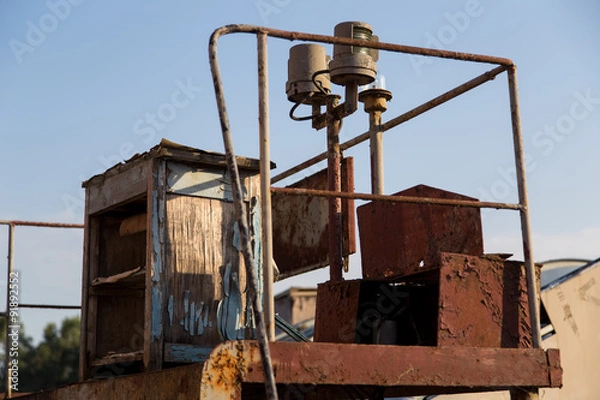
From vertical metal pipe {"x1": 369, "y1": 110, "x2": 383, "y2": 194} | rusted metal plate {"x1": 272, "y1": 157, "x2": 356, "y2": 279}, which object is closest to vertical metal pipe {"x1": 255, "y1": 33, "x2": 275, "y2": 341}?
rusted metal plate {"x1": 272, "y1": 157, "x2": 356, "y2": 279}

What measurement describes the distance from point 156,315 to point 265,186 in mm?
1350

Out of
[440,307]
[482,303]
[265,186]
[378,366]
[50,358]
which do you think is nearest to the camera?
[265,186]

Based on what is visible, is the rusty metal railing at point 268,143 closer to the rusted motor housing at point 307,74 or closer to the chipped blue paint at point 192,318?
the rusted motor housing at point 307,74

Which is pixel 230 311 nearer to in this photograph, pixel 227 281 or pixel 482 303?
pixel 227 281

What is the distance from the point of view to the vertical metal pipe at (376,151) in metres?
7.35

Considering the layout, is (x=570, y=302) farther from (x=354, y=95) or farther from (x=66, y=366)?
(x=66, y=366)

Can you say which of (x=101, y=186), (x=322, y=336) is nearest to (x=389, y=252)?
(x=322, y=336)

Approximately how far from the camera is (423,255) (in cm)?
568

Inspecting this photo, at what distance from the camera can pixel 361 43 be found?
5.41m

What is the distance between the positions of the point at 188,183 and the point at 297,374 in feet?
5.58

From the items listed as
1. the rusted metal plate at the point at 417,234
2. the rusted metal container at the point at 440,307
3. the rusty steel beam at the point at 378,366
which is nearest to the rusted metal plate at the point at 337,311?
the rusted metal container at the point at 440,307

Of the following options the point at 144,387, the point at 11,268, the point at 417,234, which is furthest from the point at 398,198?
the point at 11,268

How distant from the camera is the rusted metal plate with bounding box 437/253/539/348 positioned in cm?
539

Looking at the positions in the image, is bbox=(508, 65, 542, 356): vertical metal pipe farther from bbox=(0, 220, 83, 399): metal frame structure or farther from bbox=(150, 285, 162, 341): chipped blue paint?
bbox=(0, 220, 83, 399): metal frame structure
